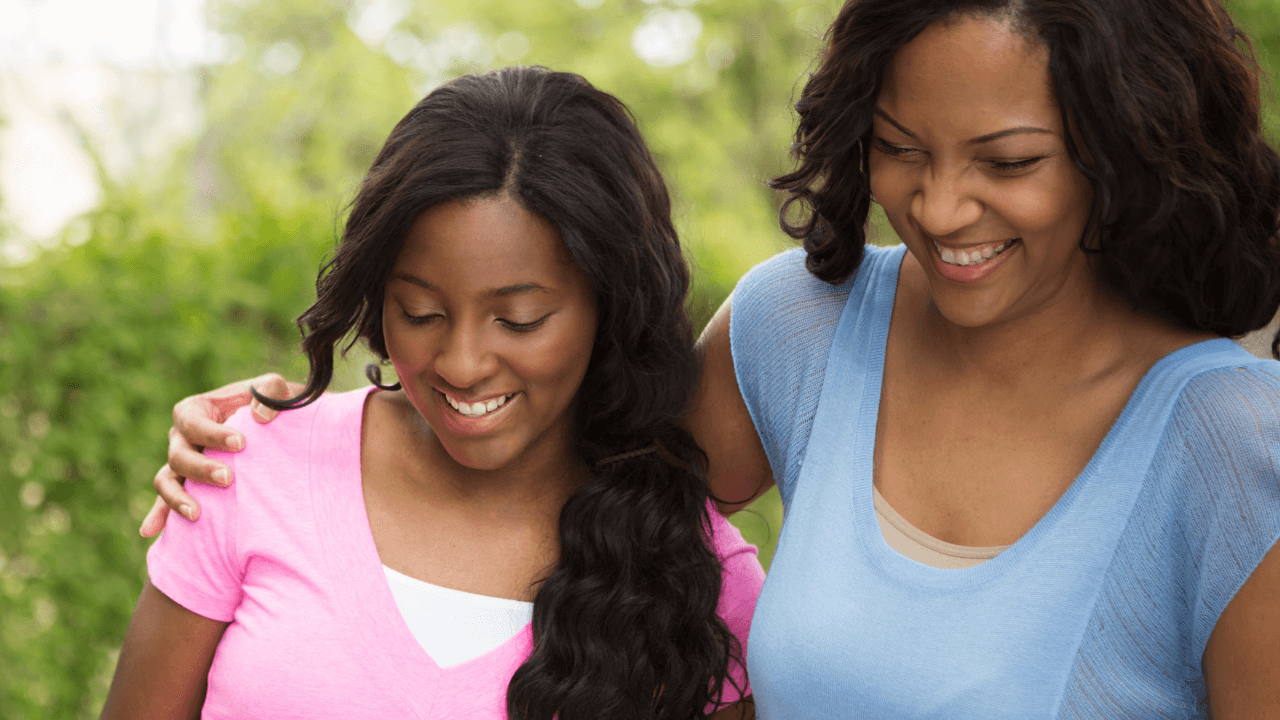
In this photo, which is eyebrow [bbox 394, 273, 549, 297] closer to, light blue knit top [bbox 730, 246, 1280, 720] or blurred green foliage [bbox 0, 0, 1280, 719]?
light blue knit top [bbox 730, 246, 1280, 720]

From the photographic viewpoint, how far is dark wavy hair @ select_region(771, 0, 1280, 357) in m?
1.75

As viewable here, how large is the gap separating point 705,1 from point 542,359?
922 centimetres

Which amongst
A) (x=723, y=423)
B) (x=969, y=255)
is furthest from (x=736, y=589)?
(x=969, y=255)

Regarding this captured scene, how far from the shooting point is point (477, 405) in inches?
86.3

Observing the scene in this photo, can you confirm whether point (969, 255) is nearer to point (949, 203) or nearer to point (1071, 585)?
point (949, 203)

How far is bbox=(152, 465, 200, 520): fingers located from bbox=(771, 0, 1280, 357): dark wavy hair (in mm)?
1415

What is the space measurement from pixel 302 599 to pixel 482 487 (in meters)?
0.43

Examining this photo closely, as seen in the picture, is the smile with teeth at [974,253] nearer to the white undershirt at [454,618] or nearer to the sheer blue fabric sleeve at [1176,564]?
the sheer blue fabric sleeve at [1176,564]

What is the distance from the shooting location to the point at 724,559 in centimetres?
245

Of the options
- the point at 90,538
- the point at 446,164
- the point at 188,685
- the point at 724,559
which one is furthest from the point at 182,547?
the point at 90,538

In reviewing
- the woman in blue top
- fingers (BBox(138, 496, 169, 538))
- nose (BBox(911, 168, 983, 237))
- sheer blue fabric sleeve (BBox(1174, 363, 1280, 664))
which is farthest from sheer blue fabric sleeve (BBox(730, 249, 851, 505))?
fingers (BBox(138, 496, 169, 538))

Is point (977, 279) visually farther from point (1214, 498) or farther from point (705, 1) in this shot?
point (705, 1)

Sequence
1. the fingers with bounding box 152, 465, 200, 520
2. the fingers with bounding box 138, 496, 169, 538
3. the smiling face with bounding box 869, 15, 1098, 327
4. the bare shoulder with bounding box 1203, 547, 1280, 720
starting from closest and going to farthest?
the bare shoulder with bounding box 1203, 547, 1280, 720
the smiling face with bounding box 869, 15, 1098, 327
the fingers with bounding box 152, 465, 200, 520
the fingers with bounding box 138, 496, 169, 538

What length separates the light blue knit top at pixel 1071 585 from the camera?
5.68 feet
